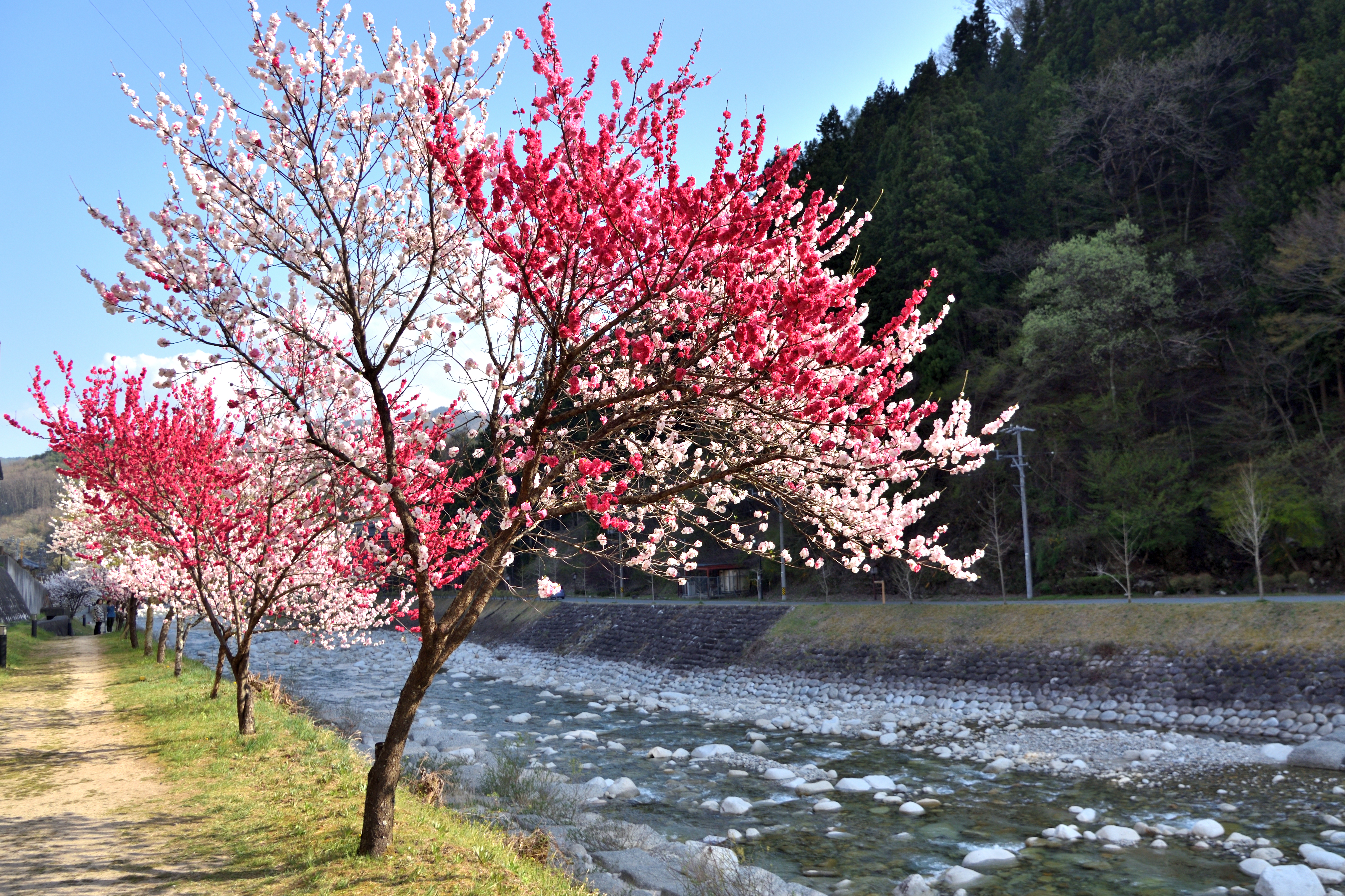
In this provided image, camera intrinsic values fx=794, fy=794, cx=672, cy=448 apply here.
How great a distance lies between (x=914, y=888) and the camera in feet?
32.8

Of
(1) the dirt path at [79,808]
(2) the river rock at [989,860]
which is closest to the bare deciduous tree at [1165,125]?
(2) the river rock at [989,860]

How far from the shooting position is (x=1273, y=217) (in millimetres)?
34938

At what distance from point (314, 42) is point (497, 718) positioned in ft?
68.2

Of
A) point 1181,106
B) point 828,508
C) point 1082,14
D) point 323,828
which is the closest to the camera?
point 828,508

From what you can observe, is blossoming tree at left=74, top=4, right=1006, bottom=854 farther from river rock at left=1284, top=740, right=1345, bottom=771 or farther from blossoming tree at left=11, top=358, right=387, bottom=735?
river rock at left=1284, top=740, right=1345, bottom=771

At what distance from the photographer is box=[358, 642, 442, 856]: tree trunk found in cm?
719

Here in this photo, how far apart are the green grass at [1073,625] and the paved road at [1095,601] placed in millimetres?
306

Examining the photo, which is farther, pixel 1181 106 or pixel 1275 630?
pixel 1181 106

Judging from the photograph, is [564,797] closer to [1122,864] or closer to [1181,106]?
[1122,864]

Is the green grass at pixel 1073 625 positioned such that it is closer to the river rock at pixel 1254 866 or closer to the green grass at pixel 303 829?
the river rock at pixel 1254 866

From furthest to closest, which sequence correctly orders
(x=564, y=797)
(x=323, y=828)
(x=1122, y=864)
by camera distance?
(x=564, y=797) < (x=1122, y=864) < (x=323, y=828)

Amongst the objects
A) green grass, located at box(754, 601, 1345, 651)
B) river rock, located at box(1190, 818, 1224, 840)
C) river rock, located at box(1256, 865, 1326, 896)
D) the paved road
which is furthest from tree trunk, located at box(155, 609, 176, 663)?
river rock, located at box(1256, 865, 1326, 896)

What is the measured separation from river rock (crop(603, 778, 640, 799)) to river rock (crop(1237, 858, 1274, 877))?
9278 mm

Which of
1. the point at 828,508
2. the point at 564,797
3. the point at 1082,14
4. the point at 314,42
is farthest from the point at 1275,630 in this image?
the point at 1082,14
